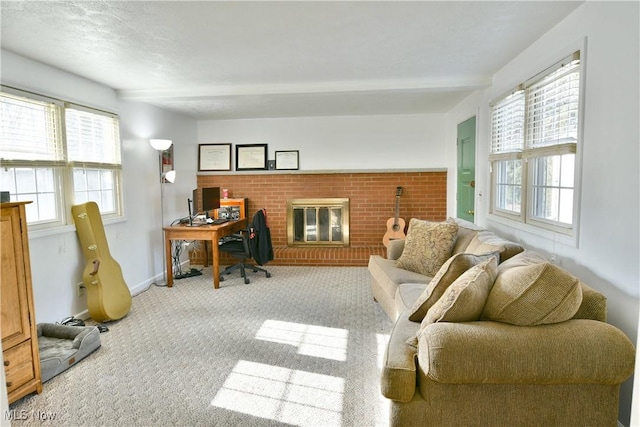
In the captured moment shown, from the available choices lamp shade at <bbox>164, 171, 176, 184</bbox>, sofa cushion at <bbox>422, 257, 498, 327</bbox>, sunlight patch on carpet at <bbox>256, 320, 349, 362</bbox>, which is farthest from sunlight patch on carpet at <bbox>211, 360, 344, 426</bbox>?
lamp shade at <bbox>164, 171, 176, 184</bbox>

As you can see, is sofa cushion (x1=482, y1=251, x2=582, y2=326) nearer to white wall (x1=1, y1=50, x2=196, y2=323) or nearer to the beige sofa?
the beige sofa

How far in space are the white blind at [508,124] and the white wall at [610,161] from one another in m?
0.64

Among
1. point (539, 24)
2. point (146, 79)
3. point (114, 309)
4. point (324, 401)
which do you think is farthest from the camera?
point (146, 79)

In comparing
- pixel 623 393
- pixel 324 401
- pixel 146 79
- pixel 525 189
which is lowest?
pixel 324 401

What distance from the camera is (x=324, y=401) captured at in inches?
86.4

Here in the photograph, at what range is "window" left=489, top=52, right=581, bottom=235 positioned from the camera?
95.0 inches

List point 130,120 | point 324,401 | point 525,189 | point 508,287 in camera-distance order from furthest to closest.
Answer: point 130,120 → point 525,189 → point 324,401 → point 508,287

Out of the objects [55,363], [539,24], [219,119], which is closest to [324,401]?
[55,363]

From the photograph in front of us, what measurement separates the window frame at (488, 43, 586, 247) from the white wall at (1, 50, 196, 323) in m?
3.77

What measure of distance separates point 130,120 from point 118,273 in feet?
5.68

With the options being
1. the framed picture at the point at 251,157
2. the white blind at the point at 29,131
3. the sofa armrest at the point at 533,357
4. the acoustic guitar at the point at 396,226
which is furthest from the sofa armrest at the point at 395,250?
the white blind at the point at 29,131

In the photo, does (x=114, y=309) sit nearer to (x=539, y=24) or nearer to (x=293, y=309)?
(x=293, y=309)

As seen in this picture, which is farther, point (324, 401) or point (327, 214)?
point (327, 214)

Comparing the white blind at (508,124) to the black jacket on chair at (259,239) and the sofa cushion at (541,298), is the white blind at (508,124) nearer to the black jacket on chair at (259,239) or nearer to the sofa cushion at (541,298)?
the sofa cushion at (541,298)
